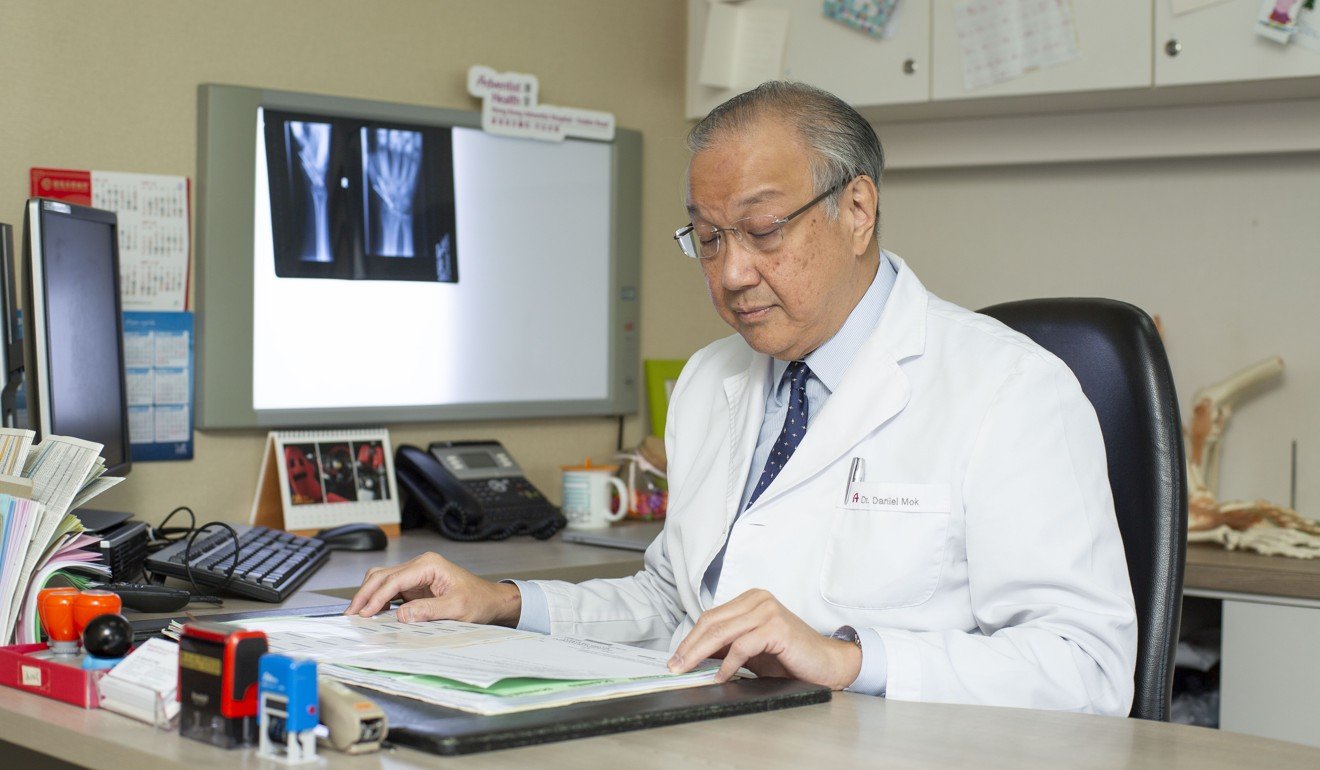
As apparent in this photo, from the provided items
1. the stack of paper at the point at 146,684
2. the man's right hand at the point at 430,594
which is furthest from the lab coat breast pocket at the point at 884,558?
the stack of paper at the point at 146,684

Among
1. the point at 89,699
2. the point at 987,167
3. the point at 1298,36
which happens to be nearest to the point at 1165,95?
the point at 1298,36

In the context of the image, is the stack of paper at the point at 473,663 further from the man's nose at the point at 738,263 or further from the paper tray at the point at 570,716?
the man's nose at the point at 738,263

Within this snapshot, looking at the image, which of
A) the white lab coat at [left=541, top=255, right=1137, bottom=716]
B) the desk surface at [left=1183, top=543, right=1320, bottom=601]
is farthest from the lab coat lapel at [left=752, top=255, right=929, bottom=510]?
the desk surface at [left=1183, top=543, right=1320, bottom=601]

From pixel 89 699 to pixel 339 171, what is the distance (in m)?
1.57

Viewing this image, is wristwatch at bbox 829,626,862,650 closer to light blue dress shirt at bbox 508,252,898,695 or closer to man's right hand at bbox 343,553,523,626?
light blue dress shirt at bbox 508,252,898,695

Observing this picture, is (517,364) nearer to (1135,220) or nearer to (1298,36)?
(1135,220)

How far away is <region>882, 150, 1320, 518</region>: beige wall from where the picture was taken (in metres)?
2.56

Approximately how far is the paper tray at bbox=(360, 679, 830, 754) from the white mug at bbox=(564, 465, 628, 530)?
1.47 meters

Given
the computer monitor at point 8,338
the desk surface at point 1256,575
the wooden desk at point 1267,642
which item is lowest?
A: the wooden desk at point 1267,642

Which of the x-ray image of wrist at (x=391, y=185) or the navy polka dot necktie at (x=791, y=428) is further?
the x-ray image of wrist at (x=391, y=185)

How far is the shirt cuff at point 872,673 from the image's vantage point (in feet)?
3.94

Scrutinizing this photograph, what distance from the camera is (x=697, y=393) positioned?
5.93 ft

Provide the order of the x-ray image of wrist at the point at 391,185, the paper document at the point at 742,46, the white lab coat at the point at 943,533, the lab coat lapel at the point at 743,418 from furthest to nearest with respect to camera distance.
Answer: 1. the paper document at the point at 742,46
2. the x-ray image of wrist at the point at 391,185
3. the lab coat lapel at the point at 743,418
4. the white lab coat at the point at 943,533

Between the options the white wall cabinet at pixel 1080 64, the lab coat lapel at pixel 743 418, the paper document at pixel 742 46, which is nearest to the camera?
the lab coat lapel at pixel 743 418
